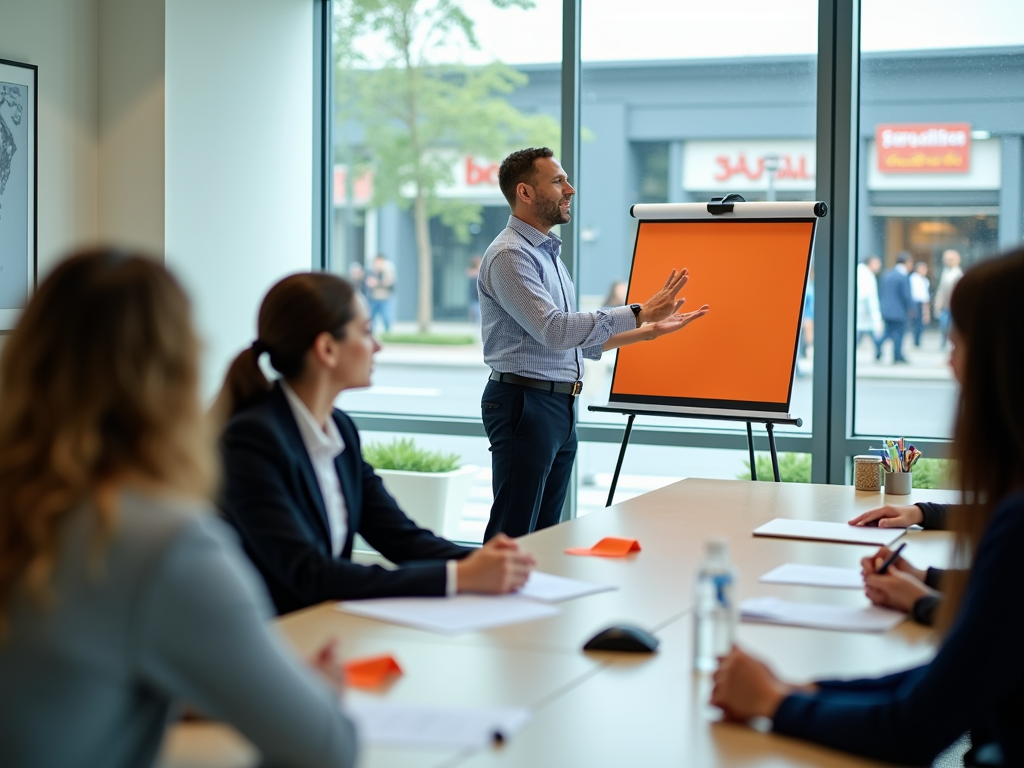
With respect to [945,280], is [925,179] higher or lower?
higher

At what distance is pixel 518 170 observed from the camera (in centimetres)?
429

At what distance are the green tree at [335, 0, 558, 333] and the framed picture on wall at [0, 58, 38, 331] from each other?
1.57 meters

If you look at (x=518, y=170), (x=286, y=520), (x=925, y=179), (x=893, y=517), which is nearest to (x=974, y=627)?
(x=286, y=520)

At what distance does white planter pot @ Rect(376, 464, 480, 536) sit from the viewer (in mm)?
5469

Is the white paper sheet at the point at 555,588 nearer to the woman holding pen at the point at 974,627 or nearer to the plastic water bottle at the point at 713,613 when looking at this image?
the plastic water bottle at the point at 713,613

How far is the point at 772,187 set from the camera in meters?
5.03

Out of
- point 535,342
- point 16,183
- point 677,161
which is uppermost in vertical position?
point 677,161

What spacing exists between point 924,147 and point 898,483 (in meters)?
2.06

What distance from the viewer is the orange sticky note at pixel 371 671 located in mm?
1642

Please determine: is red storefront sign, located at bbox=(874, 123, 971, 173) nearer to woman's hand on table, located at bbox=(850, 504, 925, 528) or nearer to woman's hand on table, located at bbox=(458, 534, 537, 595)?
woman's hand on table, located at bbox=(850, 504, 925, 528)

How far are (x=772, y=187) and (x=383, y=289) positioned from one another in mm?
1984

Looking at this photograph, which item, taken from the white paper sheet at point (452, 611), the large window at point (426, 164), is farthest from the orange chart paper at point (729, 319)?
the white paper sheet at point (452, 611)

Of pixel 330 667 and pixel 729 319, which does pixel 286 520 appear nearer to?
pixel 330 667

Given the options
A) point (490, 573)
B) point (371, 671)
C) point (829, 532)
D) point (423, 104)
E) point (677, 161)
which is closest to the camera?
point (371, 671)
